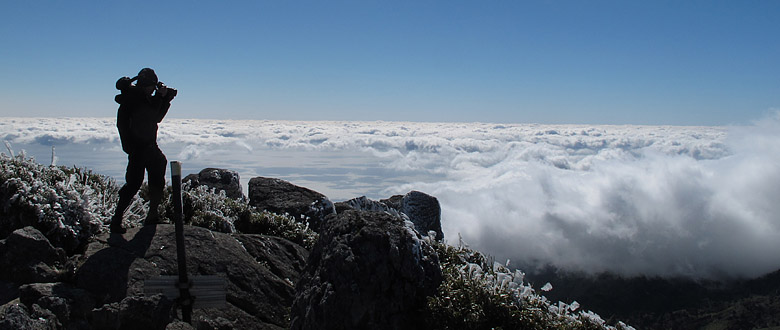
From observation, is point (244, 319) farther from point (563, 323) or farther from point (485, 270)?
point (563, 323)

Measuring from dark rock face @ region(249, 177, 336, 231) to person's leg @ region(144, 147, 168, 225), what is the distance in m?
5.98

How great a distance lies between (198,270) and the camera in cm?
950

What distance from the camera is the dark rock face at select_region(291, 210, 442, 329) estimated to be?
7.06 metres

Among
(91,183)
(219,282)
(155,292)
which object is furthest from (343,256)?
(91,183)

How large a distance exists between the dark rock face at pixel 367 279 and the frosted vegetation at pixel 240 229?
37cm

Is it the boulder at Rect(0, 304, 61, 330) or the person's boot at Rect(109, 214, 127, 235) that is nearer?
the boulder at Rect(0, 304, 61, 330)

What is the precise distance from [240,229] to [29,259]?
19.5ft

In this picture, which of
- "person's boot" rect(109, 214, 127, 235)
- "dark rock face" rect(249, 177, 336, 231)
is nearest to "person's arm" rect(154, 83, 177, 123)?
"person's boot" rect(109, 214, 127, 235)

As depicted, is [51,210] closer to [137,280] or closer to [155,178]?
[155,178]

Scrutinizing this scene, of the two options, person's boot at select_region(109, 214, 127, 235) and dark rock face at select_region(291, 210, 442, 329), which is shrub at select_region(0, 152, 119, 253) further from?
dark rock face at select_region(291, 210, 442, 329)

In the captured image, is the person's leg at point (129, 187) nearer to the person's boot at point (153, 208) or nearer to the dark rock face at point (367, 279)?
the person's boot at point (153, 208)

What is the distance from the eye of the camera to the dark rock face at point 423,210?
24.2 m

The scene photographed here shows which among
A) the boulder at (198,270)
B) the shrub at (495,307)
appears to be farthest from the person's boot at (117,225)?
the shrub at (495,307)

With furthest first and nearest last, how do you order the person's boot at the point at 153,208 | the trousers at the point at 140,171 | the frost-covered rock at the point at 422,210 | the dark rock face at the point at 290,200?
the frost-covered rock at the point at 422,210, the dark rock face at the point at 290,200, the person's boot at the point at 153,208, the trousers at the point at 140,171
